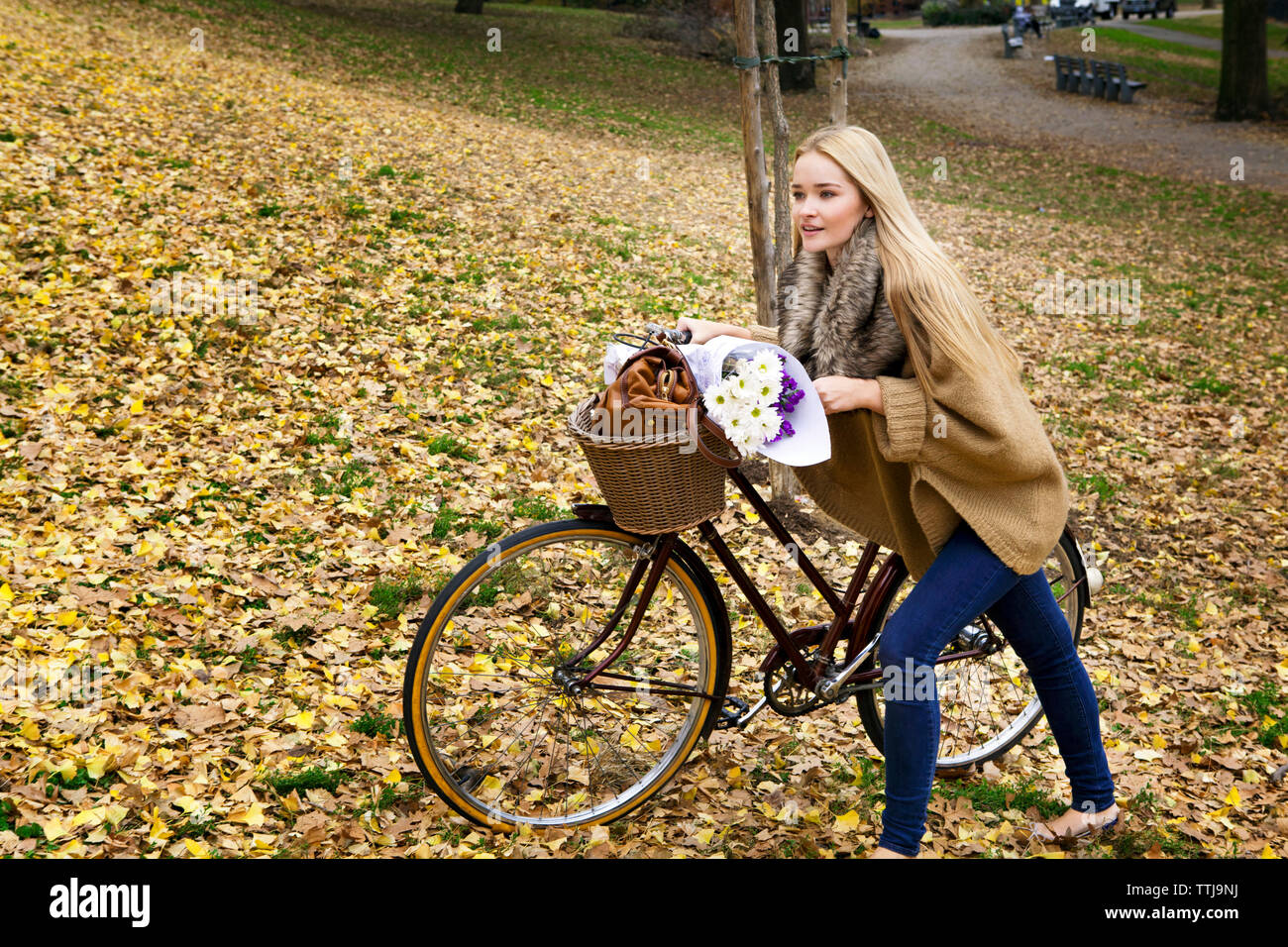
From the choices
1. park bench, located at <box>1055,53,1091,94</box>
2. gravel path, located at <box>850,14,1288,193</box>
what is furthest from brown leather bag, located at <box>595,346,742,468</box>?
park bench, located at <box>1055,53,1091,94</box>

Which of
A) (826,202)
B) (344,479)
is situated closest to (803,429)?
(826,202)

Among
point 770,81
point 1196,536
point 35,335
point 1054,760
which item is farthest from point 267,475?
point 1196,536

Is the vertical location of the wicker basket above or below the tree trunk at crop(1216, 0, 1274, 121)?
below

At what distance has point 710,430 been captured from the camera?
2.69 meters

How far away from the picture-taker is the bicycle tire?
338 centimetres

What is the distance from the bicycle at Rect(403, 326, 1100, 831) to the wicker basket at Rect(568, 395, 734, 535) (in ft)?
0.37

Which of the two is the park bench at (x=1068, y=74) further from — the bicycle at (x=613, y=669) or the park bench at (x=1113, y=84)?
the bicycle at (x=613, y=669)

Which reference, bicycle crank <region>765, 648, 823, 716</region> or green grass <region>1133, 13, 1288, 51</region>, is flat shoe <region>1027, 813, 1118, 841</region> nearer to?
bicycle crank <region>765, 648, 823, 716</region>

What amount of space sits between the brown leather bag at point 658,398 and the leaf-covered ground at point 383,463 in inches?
55.9

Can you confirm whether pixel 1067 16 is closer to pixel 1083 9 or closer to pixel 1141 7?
pixel 1083 9

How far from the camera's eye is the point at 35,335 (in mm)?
5887

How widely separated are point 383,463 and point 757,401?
3.45 meters
